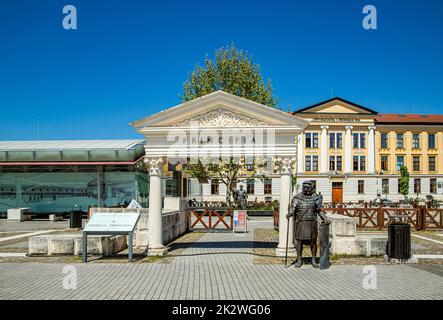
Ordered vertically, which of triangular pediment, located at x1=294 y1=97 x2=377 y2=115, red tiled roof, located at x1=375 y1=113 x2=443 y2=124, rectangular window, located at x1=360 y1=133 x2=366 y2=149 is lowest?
rectangular window, located at x1=360 y1=133 x2=366 y2=149

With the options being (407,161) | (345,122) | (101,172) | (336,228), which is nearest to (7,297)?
(336,228)

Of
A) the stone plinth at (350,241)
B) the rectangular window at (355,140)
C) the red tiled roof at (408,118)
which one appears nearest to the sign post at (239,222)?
the stone plinth at (350,241)

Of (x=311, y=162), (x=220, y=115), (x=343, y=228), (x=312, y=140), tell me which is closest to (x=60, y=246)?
(x=220, y=115)

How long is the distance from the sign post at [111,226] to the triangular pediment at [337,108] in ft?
165

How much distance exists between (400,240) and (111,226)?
313 inches

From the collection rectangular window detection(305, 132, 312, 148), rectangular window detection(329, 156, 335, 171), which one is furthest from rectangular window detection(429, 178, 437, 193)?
rectangular window detection(305, 132, 312, 148)

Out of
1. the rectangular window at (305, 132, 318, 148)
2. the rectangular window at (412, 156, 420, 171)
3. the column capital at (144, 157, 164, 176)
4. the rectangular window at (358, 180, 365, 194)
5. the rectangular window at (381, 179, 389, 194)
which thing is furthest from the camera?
the rectangular window at (412, 156, 420, 171)

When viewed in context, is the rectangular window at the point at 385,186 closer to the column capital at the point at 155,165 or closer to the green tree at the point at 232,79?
the green tree at the point at 232,79

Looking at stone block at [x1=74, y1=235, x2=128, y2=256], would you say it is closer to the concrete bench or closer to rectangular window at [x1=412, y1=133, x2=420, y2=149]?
the concrete bench

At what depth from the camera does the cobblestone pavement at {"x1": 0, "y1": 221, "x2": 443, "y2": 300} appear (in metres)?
7.89

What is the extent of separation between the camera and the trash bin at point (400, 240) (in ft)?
37.3

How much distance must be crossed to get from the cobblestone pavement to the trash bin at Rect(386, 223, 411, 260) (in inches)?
22.5

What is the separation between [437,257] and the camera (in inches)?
495

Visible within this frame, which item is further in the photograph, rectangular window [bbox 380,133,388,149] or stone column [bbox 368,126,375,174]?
rectangular window [bbox 380,133,388,149]
